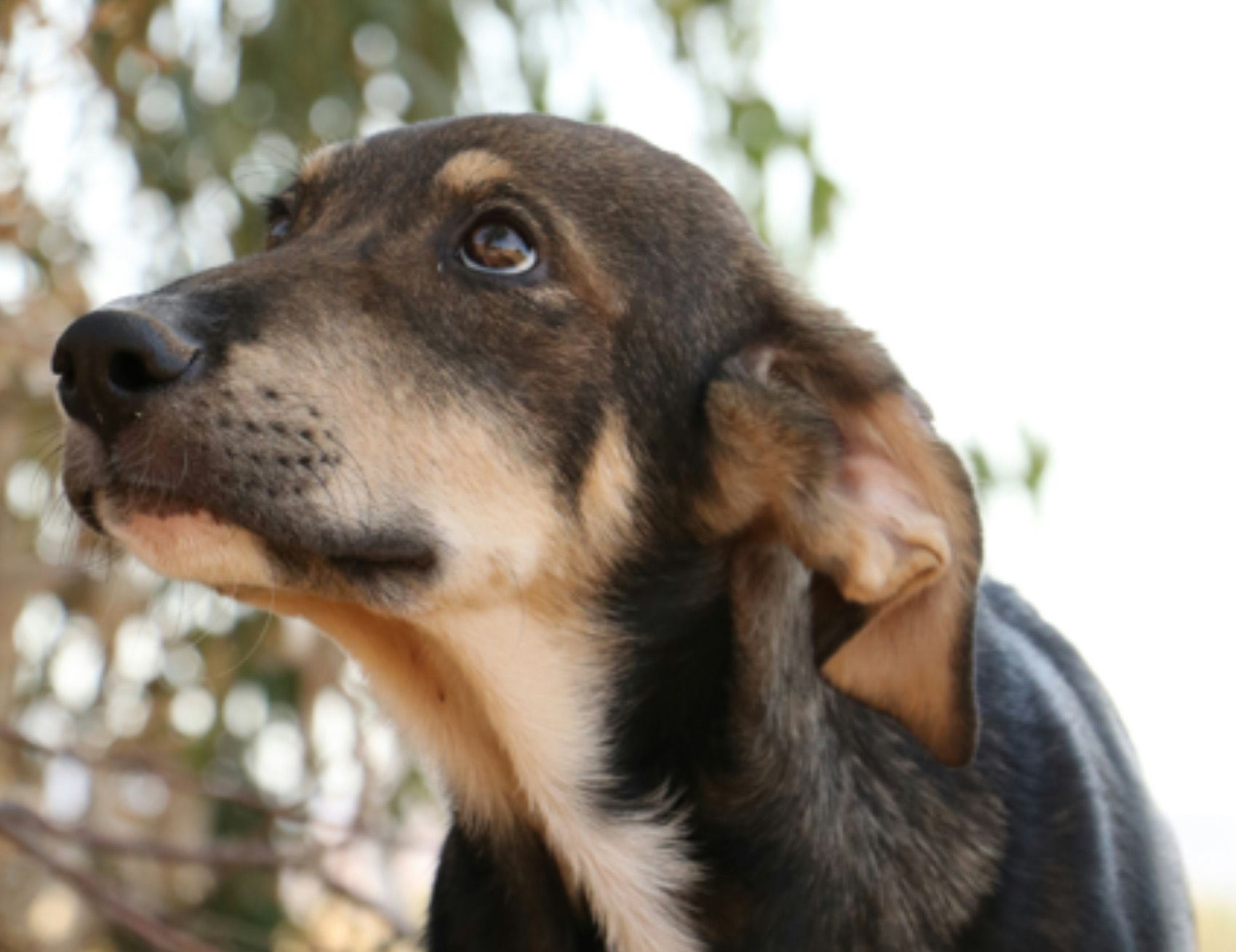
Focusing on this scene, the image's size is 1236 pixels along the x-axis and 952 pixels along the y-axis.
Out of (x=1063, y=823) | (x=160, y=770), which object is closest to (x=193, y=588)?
(x=160, y=770)

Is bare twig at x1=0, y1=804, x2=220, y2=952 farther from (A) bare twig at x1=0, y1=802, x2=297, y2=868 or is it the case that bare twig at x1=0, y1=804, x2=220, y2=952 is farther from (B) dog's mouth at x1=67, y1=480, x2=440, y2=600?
(B) dog's mouth at x1=67, y1=480, x2=440, y2=600

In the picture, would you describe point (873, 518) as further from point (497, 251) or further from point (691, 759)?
point (497, 251)

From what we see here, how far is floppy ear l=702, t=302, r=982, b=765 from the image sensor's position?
2.93 meters

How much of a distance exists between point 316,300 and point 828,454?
40.6 inches

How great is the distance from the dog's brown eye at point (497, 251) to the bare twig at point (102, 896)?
163 centimetres

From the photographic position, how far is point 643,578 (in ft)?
10.2

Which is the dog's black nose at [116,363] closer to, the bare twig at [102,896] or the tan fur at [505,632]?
the tan fur at [505,632]

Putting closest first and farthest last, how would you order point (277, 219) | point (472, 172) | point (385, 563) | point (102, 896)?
point (385, 563)
point (472, 172)
point (102, 896)
point (277, 219)

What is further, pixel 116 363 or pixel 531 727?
pixel 531 727

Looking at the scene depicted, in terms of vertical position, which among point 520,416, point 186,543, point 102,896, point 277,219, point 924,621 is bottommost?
point 102,896

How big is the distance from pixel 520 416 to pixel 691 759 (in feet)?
2.46

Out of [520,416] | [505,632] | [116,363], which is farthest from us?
[505,632]

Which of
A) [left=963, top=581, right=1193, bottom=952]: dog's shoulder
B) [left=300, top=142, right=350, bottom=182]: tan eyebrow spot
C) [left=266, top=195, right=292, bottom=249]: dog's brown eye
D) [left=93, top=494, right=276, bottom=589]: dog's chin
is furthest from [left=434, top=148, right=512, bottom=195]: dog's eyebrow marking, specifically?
[left=963, top=581, right=1193, bottom=952]: dog's shoulder

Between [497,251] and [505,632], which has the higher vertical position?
[497,251]
